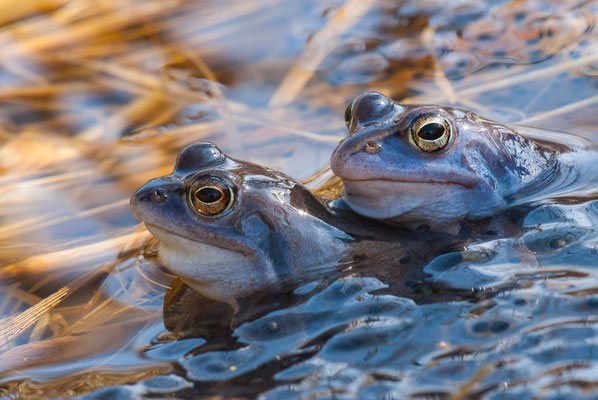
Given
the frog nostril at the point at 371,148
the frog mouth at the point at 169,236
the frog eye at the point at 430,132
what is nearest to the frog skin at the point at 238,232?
the frog mouth at the point at 169,236

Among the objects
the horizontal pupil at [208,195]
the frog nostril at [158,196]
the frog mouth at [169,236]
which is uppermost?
the frog nostril at [158,196]

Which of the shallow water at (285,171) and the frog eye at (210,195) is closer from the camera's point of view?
the shallow water at (285,171)

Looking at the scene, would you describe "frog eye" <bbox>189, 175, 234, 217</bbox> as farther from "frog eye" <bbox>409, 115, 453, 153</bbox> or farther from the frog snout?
"frog eye" <bbox>409, 115, 453, 153</bbox>

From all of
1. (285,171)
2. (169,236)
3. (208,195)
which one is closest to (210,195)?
(208,195)

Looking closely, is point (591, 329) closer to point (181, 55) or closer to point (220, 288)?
point (220, 288)

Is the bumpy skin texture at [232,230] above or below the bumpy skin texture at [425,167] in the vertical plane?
below

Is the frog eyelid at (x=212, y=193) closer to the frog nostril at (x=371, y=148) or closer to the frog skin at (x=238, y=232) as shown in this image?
the frog skin at (x=238, y=232)

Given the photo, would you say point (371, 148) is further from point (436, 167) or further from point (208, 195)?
point (208, 195)

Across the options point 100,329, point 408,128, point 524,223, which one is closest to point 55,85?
point 100,329

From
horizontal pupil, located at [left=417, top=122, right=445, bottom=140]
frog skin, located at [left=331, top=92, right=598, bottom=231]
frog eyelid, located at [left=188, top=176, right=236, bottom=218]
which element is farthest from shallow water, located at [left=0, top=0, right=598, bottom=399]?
horizontal pupil, located at [left=417, top=122, right=445, bottom=140]
